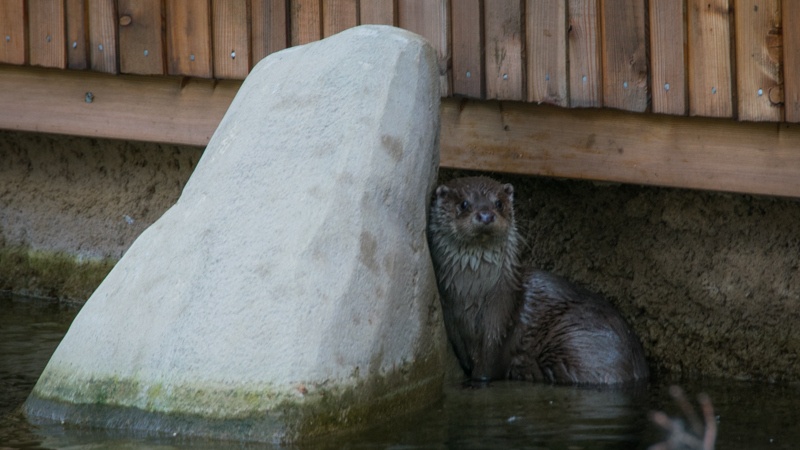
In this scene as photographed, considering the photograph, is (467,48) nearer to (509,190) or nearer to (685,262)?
(509,190)

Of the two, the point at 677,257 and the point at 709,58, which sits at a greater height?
the point at 709,58

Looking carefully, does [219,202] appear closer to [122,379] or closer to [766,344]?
[122,379]

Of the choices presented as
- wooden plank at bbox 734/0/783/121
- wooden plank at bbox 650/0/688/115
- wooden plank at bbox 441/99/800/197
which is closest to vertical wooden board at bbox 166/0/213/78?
wooden plank at bbox 441/99/800/197

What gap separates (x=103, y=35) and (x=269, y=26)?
96 centimetres

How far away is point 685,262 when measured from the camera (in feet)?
18.9

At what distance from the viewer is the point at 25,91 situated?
6.69 metres

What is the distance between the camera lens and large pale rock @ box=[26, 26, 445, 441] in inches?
166

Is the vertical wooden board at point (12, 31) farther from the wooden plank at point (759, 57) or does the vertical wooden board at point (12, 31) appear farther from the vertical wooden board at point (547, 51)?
the wooden plank at point (759, 57)

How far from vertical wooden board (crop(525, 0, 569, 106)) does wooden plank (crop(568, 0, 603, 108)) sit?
0.03 meters

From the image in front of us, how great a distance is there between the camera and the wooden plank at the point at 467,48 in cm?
563

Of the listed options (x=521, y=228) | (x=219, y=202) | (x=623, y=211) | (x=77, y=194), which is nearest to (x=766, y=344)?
(x=623, y=211)

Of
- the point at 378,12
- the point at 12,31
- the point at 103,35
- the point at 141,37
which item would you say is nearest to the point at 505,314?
the point at 378,12

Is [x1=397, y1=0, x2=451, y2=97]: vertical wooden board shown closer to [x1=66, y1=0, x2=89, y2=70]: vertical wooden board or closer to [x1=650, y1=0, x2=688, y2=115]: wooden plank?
[x1=650, y1=0, x2=688, y2=115]: wooden plank

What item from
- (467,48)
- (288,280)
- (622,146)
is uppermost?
(467,48)
